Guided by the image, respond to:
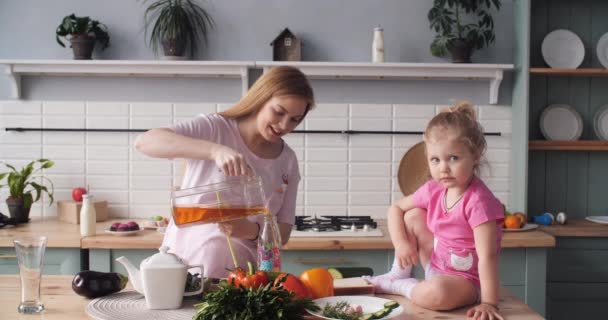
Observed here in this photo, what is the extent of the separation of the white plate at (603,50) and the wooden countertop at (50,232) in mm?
2959

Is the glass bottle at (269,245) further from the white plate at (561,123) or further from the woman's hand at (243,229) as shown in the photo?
the white plate at (561,123)

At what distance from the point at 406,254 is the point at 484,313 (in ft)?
1.14

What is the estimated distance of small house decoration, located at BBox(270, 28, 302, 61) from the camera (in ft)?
11.5

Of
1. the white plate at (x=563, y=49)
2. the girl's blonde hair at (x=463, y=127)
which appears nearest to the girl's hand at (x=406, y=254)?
the girl's blonde hair at (x=463, y=127)

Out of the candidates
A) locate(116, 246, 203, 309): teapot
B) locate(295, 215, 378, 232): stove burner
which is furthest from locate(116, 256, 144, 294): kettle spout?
locate(295, 215, 378, 232): stove burner

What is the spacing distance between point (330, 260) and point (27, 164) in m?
1.86

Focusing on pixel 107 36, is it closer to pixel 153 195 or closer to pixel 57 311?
pixel 153 195

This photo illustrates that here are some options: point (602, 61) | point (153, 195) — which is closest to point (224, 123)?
point (153, 195)

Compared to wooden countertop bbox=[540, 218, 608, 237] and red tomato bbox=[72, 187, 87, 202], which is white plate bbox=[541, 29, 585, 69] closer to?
wooden countertop bbox=[540, 218, 608, 237]

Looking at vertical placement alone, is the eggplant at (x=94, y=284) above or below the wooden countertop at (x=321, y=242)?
above

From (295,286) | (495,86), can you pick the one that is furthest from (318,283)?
(495,86)

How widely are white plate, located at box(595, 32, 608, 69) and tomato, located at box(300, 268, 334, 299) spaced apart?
2646 mm

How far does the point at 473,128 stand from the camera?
6.07 ft

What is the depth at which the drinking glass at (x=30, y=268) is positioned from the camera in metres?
1.54
